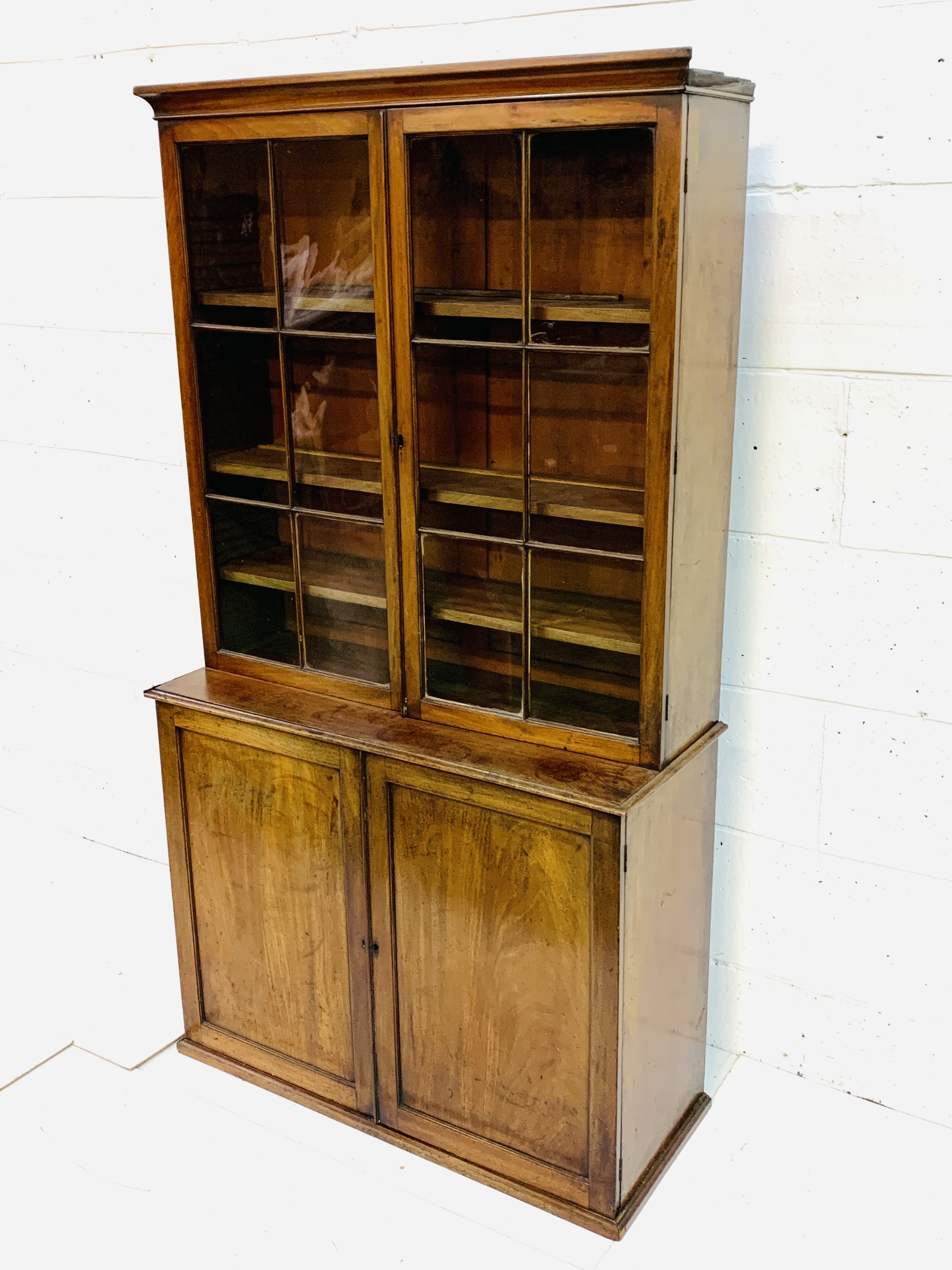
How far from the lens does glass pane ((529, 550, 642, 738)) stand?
2.00m

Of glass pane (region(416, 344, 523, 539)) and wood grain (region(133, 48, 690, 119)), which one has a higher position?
wood grain (region(133, 48, 690, 119))

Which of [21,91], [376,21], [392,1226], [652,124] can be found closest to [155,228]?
[21,91]

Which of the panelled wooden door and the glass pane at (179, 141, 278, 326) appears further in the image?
the panelled wooden door

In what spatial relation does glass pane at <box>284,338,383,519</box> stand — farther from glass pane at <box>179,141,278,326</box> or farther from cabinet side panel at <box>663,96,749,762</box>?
cabinet side panel at <box>663,96,749,762</box>

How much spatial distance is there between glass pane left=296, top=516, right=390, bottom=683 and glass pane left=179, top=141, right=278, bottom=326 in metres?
0.39

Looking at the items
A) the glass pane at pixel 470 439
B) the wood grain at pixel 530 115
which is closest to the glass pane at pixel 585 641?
the glass pane at pixel 470 439

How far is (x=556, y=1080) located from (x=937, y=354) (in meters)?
1.35

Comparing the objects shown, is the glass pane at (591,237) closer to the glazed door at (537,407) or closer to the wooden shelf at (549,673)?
the glazed door at (537,407)

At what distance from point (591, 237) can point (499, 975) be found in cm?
121

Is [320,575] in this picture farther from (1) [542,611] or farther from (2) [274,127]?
(2) [274,127]

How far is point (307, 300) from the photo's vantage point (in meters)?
2.17

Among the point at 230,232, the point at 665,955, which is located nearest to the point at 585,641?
the point at 665,955

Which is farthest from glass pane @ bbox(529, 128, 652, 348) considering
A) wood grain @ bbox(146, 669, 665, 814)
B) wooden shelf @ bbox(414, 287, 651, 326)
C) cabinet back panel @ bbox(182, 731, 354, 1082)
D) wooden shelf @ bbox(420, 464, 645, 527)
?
cabinet back panel @ bbox(182, 731, 354, 1082)

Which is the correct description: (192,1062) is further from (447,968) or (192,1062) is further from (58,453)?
(58,453)
